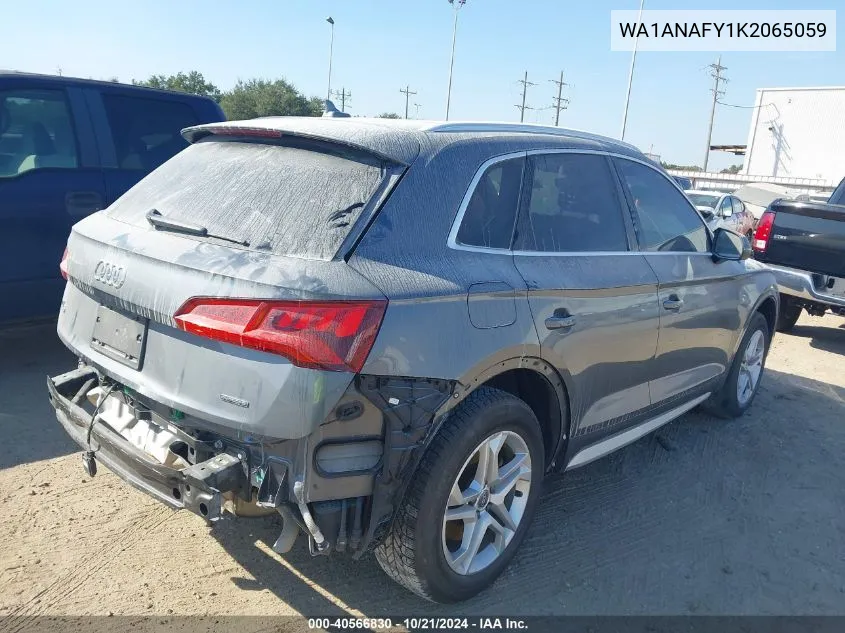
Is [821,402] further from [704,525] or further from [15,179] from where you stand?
[15,179]

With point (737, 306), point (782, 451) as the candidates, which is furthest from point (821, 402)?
point (737, 306)

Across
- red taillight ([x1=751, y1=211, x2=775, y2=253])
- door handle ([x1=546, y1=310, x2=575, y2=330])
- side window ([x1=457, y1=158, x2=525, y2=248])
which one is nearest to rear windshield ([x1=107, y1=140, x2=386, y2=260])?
side window ([x1=457, y1=158, x2=525, y2=248])

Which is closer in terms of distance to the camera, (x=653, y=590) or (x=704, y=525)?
(x=653, y=590)

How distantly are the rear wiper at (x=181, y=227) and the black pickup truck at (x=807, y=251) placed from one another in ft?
20.4

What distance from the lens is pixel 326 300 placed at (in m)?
2.14

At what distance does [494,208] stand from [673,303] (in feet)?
4.70

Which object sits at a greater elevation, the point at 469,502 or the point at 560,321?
the point at 560,321

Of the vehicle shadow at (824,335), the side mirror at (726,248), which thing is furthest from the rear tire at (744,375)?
the vehicle shadow at (824,335)

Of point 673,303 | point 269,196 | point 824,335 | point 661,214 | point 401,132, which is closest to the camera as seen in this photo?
point 269,196

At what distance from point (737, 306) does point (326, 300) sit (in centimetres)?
334

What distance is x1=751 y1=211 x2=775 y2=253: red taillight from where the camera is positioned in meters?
7.35

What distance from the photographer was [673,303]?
369 cm

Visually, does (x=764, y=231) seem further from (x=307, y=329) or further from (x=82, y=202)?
(x=307, y=329)

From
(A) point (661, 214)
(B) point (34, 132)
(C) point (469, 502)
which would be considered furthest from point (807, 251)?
(B) point (34, 132)
